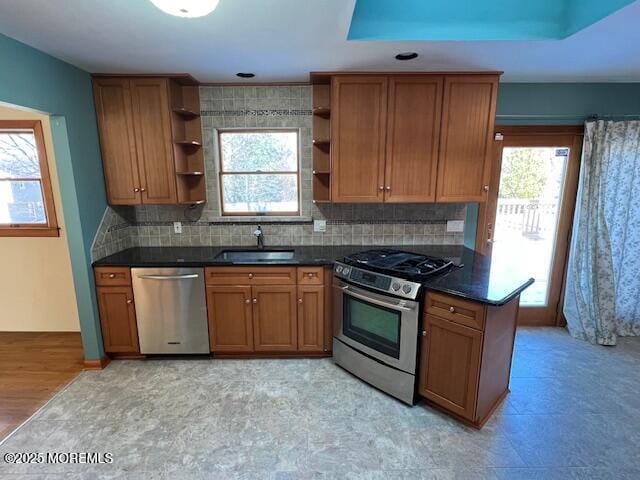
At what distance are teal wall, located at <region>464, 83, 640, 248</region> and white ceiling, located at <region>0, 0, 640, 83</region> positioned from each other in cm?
14

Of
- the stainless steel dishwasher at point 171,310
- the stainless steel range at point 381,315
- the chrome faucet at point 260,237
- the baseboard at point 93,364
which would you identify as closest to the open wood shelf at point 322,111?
the chrome faucet at point 260,237

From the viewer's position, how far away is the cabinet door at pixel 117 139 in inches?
107

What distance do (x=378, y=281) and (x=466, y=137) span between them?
1.47m

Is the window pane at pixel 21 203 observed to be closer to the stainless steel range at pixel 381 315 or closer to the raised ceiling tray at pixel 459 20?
the stainless steel range at pixel 381 315

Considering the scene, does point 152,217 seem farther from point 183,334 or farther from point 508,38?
point 508,38

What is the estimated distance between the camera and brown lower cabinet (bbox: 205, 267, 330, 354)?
2729mm

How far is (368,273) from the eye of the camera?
94.2 inches

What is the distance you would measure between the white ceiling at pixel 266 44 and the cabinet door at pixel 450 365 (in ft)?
5.97

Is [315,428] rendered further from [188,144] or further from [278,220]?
[188,144]

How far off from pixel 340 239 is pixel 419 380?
4.90 feet

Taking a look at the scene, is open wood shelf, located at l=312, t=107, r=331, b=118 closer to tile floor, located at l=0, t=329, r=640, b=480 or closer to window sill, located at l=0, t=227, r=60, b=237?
tile floor, located at l=0, t=329, r=640, b=480

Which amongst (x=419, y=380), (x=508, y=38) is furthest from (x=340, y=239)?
(x=508, y=38)

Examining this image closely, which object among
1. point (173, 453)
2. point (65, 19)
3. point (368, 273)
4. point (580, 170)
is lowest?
point (173, 453)

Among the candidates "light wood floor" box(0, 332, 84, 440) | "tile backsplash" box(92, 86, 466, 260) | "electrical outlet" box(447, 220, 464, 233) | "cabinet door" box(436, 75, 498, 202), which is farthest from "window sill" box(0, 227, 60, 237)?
"electrical outlet" box(447, 220, 464, 233)
